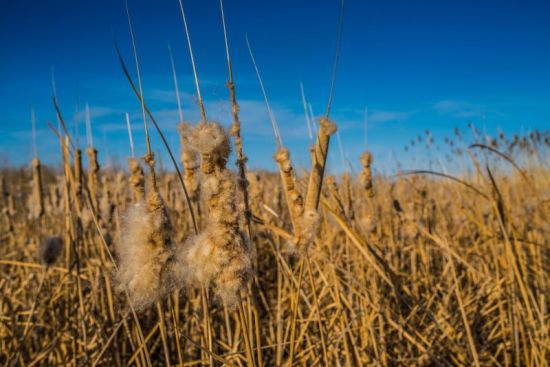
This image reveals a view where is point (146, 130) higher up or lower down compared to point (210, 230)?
higher up

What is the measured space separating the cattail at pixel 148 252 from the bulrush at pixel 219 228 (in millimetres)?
94

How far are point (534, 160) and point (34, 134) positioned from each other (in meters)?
6.81

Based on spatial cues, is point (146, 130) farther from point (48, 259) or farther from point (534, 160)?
point (534, 160)

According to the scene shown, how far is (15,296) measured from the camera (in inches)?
94.4

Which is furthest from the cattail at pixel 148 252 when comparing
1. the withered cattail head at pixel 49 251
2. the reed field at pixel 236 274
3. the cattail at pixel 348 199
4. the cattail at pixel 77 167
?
the cattail at pixel 348 199

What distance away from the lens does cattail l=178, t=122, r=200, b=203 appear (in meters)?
0.74

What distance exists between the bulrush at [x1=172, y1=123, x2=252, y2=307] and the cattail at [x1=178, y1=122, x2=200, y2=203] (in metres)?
0.04

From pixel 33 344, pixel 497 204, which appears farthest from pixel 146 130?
pixel 33 344

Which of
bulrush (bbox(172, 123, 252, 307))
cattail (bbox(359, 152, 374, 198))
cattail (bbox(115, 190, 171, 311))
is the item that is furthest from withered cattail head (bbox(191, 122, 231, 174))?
cattail (bbox(359, 152, 374, 198))

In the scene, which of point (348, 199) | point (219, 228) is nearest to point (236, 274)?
point (219, 228)

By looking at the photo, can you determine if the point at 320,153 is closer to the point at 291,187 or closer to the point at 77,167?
the point at 291,187

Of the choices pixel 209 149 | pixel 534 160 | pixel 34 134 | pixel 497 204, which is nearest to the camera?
pixel 209 149

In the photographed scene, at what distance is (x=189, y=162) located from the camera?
149 centimetres

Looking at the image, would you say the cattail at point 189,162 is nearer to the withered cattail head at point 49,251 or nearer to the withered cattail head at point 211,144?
the withered cattail head at point 211,144
